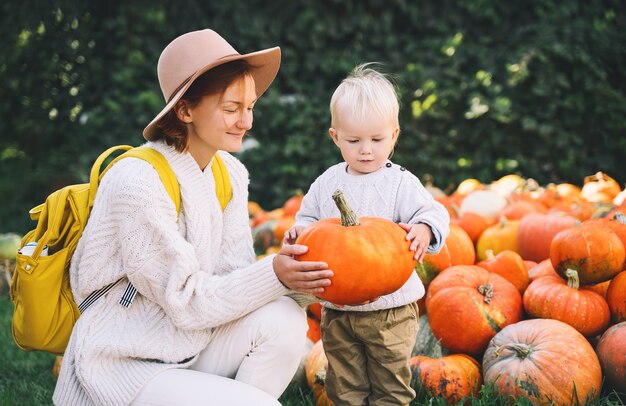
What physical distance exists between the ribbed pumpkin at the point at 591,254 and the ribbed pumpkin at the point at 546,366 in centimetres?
29

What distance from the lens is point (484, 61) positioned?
6.33m

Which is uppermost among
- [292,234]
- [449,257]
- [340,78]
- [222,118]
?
[222,118]

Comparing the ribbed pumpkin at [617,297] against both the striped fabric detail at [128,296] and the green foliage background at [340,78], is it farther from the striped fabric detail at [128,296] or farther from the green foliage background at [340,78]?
the green foliage background at [340,78]

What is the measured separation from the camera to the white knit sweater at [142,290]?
6.84 feet

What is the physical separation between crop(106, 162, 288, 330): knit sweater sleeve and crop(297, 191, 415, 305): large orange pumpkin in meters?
0.23

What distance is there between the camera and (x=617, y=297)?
2.76m

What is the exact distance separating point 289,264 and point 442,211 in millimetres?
589

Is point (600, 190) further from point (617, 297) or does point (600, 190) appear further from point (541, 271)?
point (617, 297)

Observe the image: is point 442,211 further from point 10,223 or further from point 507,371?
point 10,223

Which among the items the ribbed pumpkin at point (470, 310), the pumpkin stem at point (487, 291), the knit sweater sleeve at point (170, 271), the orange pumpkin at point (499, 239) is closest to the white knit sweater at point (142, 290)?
the knit sweater sleeve at point (170, 271)

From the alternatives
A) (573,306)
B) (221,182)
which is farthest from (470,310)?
(221,182)

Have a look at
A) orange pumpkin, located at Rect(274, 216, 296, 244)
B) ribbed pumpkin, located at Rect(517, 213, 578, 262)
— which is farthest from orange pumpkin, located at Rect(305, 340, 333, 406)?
orange pumpkin, located at Rect(274, 216, 296, 244)

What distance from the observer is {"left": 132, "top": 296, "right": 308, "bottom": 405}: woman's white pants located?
6.72 ft

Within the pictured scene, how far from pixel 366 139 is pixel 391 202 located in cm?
24
